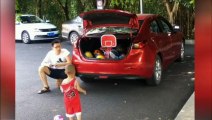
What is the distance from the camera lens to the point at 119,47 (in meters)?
7.10

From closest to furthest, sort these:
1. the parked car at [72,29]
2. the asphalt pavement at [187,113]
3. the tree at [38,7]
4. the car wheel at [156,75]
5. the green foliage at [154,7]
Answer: the asphalt pavement at [187,113]
the car wheel at [156,75]
the parked car at [72,29]
the green foliage at [154,7]
the tree at [38,7]

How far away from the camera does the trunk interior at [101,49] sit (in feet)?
22.5

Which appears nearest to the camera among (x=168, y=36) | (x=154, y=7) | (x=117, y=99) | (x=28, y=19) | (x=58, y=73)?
(x=117, y=99)

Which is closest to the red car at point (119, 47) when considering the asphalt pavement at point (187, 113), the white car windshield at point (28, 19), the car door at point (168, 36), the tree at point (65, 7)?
the car door at point (168, 36)

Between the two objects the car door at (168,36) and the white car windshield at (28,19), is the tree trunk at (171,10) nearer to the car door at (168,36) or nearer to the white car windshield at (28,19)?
the white car windshield at (28,19)

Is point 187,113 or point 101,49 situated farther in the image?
point 101,49

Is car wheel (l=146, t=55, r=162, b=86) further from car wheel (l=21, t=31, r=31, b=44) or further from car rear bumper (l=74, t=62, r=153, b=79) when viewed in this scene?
car wheel (l=21, t=31, r=31, b=44)

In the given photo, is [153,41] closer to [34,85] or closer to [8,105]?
[34,85]

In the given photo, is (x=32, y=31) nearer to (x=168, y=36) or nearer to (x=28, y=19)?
(x=28, y=19)

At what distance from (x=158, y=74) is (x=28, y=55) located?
20.8ft

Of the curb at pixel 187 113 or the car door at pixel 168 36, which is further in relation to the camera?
the car door at pixel 168 36

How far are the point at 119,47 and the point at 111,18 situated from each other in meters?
0.57

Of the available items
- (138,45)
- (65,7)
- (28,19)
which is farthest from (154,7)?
(138,45)

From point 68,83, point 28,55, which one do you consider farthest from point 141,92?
point 28,55
